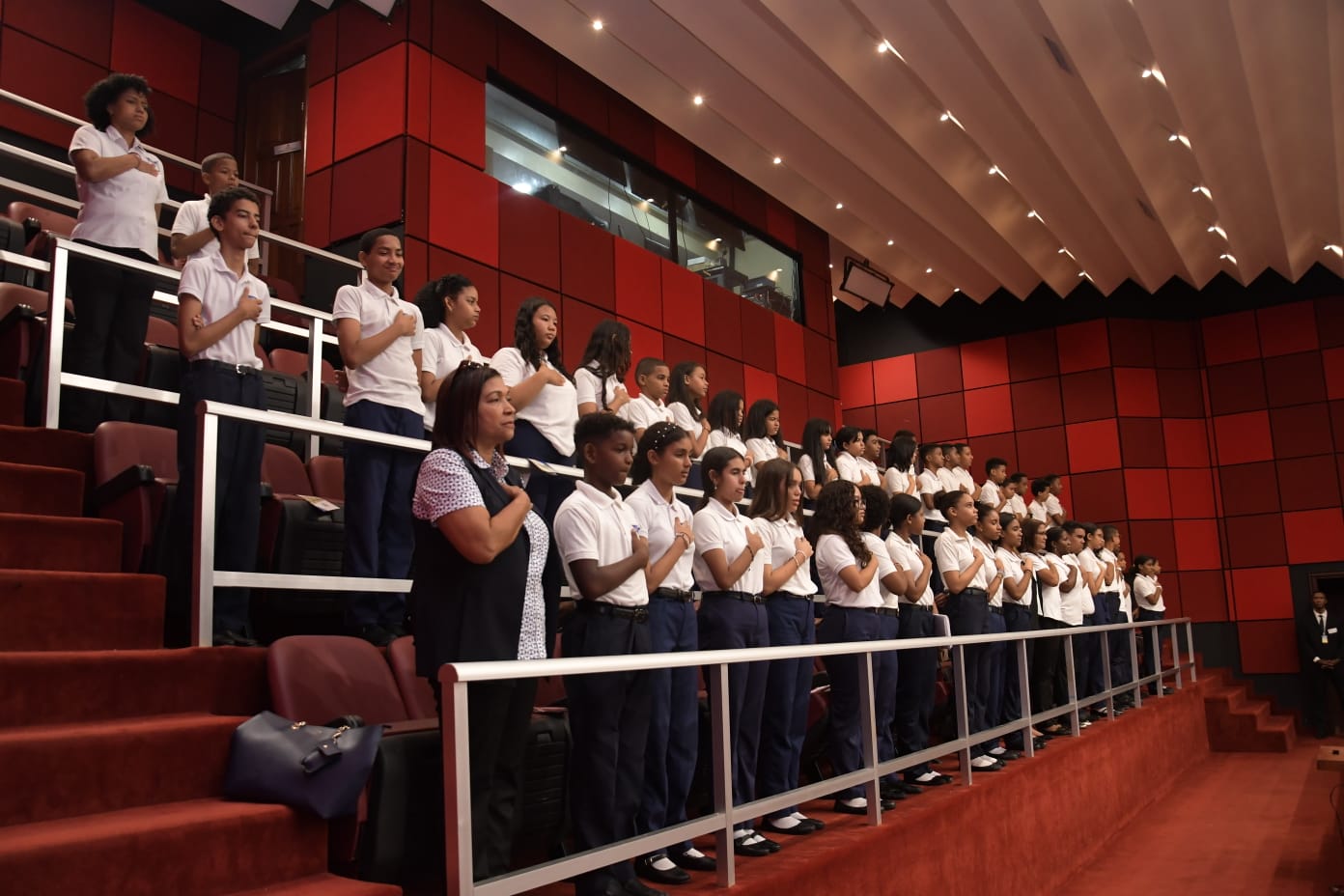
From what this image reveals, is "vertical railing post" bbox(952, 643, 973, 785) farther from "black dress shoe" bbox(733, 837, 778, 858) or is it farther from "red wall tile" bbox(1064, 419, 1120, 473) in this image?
"red wall tile" bbox(1064, 419, 1120, 473)

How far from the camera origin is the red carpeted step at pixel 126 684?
200 centimetres

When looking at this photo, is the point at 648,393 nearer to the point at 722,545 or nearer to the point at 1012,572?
the point at 722,545

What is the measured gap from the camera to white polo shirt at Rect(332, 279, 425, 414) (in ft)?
10.6

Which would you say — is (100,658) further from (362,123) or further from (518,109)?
→ (518,109)

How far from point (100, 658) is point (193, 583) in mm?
343

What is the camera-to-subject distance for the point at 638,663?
6.52 feet

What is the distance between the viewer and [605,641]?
2.38m

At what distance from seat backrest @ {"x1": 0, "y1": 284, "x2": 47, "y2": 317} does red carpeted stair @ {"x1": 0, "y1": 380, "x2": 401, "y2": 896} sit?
3.89 feet

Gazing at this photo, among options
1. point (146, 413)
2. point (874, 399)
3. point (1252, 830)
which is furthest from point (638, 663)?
point (874, 399)

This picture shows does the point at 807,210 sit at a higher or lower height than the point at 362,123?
higher

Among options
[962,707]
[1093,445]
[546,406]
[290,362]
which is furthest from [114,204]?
[1093,445]

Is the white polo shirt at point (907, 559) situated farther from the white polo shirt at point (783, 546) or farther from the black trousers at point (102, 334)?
the black trousers at point (102, 334)

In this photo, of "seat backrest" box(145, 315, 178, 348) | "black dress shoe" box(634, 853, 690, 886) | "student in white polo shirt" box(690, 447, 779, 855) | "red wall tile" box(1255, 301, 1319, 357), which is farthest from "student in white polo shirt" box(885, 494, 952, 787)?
"red wall tile" box(1255, 301, 1319, 357)

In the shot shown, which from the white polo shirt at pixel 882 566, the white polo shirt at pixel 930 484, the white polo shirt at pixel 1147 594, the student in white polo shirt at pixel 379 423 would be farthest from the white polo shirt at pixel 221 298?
the white polo shirt at pixel 1147 594
